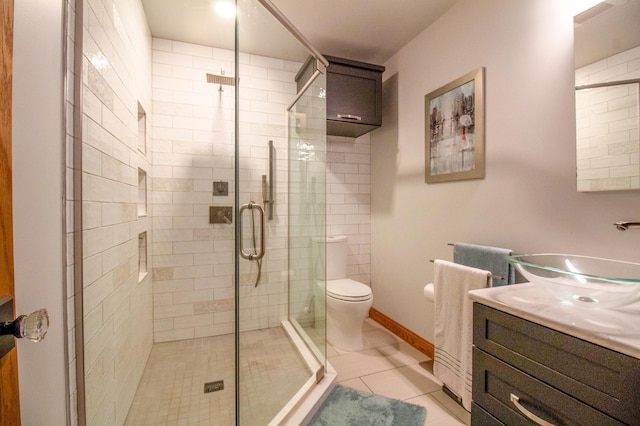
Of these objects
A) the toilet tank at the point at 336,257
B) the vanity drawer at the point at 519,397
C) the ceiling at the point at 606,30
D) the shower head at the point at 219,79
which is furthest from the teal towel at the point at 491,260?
the shower head at the point at 219,79

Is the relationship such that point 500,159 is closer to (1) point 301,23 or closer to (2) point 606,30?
(2) point 606,30

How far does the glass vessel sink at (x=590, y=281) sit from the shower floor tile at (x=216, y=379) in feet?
4.69

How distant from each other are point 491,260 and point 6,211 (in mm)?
1909

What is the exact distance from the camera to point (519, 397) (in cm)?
96

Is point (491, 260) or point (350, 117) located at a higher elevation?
point (350, 117)

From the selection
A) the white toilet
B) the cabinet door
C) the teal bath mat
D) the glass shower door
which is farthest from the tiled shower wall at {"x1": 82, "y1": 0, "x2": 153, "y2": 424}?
the cabinet door

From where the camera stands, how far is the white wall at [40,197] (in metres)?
0.60

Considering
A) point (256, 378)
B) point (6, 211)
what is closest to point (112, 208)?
point (6, 211)

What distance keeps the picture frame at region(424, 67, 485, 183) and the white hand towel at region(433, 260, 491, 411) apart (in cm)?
65

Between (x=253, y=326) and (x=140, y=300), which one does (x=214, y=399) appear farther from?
(x=140, y=300)

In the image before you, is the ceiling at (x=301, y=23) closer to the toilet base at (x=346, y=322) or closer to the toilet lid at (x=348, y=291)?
the toilet lid at (x=348, y=291)

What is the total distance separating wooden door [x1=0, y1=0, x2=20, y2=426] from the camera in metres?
0.51

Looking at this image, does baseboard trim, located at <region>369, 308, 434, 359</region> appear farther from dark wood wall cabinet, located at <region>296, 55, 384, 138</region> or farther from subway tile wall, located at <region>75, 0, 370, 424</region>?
dark wood wall cabinet, located at <region>296, 55, 384, 138</region>

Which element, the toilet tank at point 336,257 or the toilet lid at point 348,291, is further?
the toilet tank at point 336,257
